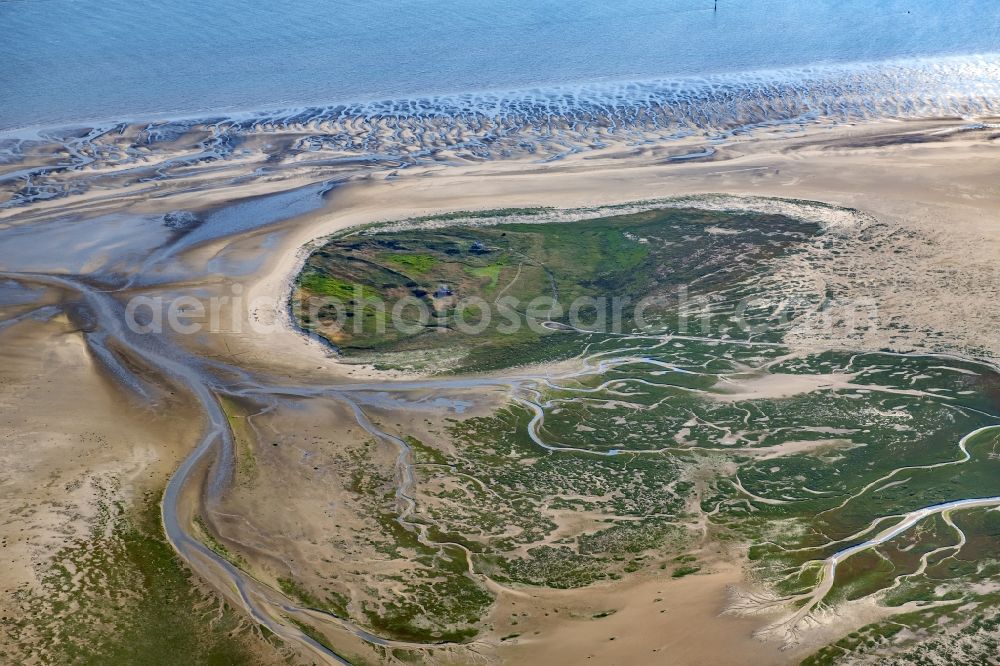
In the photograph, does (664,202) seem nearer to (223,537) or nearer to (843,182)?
(843,182)

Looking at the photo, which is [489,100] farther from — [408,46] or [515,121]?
[408,46]

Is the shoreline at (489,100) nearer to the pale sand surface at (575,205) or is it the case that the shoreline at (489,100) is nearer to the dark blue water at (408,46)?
the dark blue water at (408,46)

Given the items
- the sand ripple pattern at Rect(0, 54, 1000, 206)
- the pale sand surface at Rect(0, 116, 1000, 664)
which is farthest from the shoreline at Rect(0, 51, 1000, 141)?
the pale sand surface at Rect(0, 116, 1000, 664)

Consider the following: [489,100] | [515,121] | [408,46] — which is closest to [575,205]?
[515,121]

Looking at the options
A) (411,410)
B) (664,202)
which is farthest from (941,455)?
(664,202)

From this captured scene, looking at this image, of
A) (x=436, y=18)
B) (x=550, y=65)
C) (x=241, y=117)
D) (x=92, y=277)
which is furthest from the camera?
(x=436, y=18)

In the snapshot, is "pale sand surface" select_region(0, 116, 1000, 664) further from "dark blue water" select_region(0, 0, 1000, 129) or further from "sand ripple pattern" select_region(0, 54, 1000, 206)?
"dark blue water" select_region(0, 0, 1000, 129)
